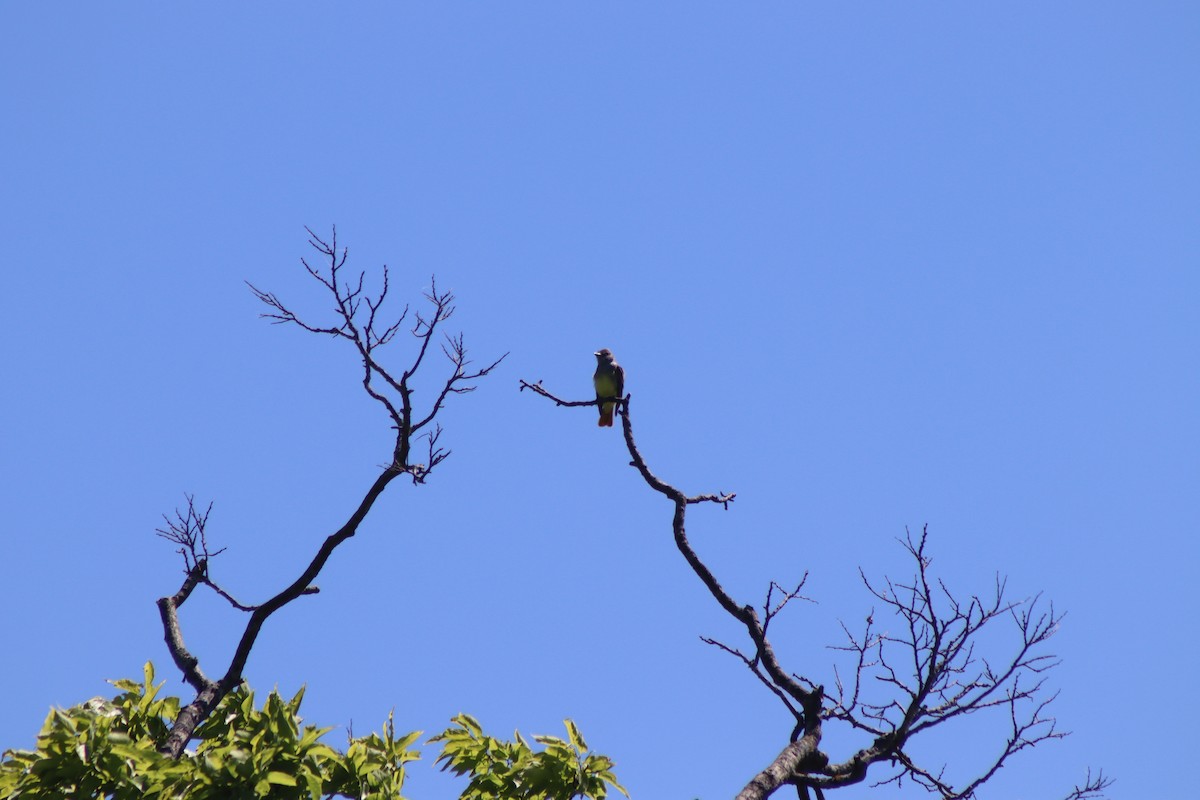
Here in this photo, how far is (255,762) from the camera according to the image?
4.91 m

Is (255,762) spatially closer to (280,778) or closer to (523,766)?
(280,778)

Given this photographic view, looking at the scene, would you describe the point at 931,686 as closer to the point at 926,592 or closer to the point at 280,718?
the point at 926,592

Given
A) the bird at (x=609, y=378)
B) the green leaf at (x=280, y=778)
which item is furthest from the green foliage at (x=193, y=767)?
the bird at (x=609, y=378)

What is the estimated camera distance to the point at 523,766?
5535 mm

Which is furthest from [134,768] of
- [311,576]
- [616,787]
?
[311,576]

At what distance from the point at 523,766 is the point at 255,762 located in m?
1.31

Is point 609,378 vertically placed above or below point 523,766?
above

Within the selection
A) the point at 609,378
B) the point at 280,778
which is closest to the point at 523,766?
the point at 280,778

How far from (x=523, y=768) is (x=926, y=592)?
8.88 feet

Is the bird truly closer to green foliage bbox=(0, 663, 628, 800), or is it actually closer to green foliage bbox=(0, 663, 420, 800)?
green foliage bbox=(0, 663, 628, 800)

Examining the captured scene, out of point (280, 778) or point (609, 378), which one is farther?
point (609, 378)

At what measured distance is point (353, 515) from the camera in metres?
7.70

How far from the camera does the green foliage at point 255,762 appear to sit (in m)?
4.89

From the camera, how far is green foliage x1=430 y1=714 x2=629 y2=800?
548 cm
